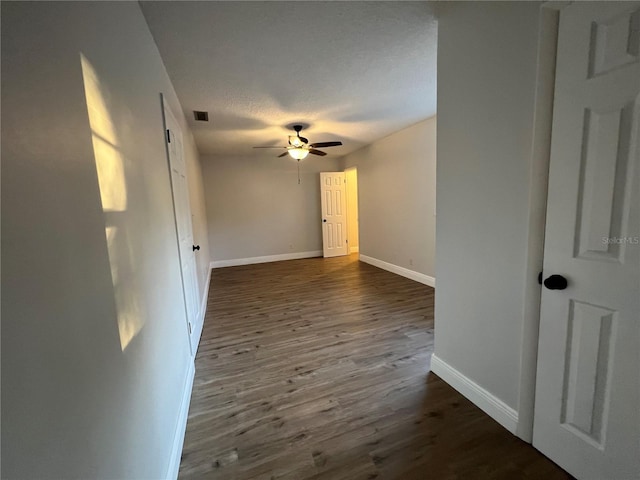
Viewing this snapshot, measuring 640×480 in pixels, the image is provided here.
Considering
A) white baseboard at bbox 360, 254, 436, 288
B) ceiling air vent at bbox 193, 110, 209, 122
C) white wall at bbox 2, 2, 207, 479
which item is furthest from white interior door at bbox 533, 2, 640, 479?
ceiling air vent at bbox 193, 110, 209, 122

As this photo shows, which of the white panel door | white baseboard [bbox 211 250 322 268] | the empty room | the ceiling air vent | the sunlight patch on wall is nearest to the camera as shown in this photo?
the empty room

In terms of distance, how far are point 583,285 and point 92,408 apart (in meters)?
1.84

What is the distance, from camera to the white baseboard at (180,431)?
1.40 meters

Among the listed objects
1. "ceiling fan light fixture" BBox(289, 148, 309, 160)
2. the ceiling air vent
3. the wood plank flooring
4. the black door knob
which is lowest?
the wood plank flooring

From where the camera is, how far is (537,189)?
139 cm

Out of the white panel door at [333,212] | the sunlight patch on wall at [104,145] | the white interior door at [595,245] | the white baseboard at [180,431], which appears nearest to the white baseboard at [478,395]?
the white interior door at [595,245]

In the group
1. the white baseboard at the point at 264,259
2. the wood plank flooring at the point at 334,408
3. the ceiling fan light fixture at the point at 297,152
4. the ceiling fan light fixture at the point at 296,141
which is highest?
the ceiling fan light fixture at the point at 296,141

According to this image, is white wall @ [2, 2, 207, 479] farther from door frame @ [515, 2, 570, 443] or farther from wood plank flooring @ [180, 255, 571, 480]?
door frame @ [515, 2, 570, 443]

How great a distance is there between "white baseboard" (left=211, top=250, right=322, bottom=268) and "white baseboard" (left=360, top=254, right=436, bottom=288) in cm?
137

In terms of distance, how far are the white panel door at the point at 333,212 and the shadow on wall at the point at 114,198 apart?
18.7ft

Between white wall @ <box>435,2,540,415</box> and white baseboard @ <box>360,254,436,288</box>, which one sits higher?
white wall @ <box>435,2,540,415</box>

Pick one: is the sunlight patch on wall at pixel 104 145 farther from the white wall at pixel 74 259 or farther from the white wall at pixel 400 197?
the white wall at pixel 400 197

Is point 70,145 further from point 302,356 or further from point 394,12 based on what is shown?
point 302,356

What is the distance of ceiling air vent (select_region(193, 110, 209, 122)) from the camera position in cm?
333
